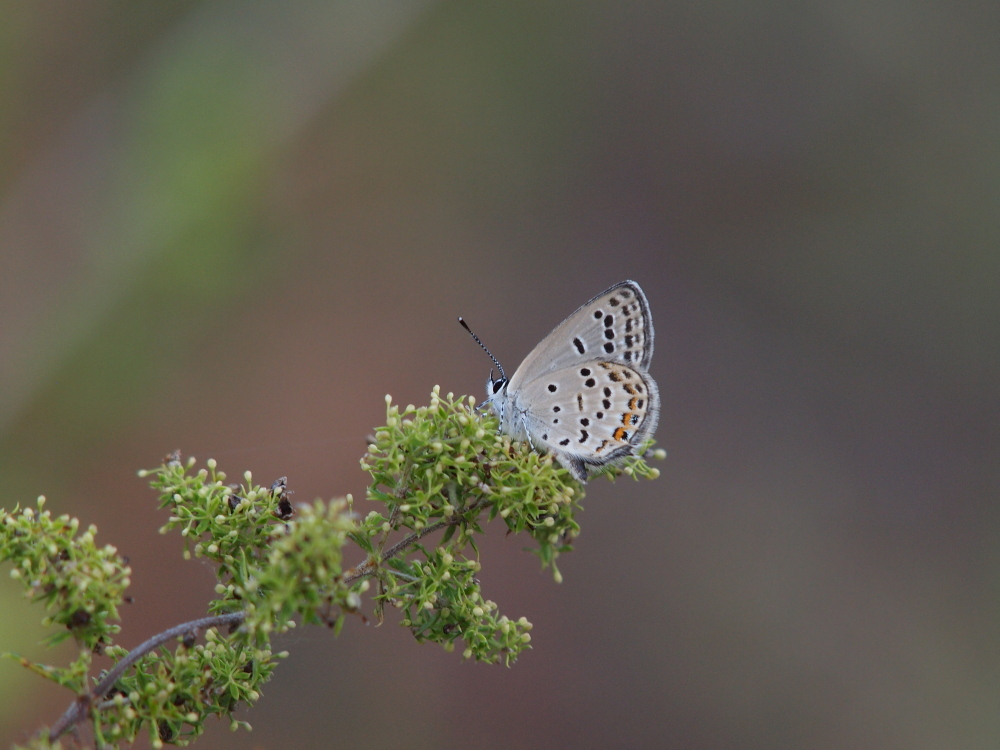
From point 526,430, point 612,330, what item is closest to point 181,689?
point 526,430

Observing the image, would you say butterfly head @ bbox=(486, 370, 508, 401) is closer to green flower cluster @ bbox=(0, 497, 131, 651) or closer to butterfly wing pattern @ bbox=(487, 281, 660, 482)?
butterfly wing pattern @ bbox=(487, 281, 660, 482)

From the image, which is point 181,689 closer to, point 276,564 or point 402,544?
point 276,564

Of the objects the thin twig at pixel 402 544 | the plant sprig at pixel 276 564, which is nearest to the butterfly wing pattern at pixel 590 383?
the plant sprig at pixel 276 564

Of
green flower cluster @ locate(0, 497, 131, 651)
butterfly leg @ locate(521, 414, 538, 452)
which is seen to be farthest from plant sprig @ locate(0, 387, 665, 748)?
butterfly leg @ locate(521, 414, 538, 452)

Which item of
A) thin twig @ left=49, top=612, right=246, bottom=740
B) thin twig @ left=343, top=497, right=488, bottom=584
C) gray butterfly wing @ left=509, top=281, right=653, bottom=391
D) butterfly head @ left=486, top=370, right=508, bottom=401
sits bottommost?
thin twig @ left=343, top=497, right=488, bottom=584

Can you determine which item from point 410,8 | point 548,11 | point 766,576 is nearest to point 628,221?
point 548,11

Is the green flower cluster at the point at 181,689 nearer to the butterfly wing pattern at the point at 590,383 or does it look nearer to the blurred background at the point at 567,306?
the butterfly wing pattern at the point at 590,383

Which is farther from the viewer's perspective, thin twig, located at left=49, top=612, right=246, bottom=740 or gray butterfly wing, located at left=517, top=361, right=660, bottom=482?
gray butterfly wing, located at left=517, top=361, right=660, bottom=482

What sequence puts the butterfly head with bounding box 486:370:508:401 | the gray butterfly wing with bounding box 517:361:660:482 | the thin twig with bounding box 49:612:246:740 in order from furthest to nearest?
the butterfly head with bounding box 486:370:508:401 → the gray butterfly wing with bounding box 517:361:660:482 → the thin twig with bounding box 49:612:246:740
